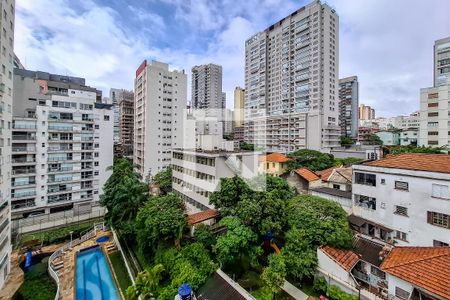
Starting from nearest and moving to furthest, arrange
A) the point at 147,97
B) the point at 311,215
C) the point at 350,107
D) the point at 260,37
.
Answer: the point at 311,215 → the point at 147,97 → the point at 260,37 → the point at 350,107

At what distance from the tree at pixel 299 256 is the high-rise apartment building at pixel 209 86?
9105cm

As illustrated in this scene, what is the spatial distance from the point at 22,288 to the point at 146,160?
31374 mm

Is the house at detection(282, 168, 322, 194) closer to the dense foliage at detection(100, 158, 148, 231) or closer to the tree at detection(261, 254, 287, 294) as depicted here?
the tree at detection(261, 254, 287, 294)

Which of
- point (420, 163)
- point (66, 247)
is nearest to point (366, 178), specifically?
point (420, 163)

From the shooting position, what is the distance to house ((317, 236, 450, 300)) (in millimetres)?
10250

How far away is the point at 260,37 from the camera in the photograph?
250 ft

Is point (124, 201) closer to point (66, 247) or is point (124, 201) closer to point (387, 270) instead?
point (66, 247)

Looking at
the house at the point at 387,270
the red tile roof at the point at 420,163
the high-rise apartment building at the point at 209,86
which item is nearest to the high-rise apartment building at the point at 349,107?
the high-rise apartment building at the point at 209,86

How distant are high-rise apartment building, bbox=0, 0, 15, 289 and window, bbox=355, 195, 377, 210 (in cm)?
2975

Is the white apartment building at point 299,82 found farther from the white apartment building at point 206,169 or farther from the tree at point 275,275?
the tree at point 275,275

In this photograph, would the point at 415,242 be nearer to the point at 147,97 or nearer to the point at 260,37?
the point at 147,97

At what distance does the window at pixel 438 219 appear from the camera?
555 inches

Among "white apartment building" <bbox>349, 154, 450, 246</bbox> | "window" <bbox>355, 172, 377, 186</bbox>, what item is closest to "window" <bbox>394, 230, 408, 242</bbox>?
"white apartment building" <bbox>349, 154, 450, 246</bbox>

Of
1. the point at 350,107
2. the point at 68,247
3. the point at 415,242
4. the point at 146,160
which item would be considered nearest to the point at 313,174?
the point at 415,242
